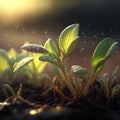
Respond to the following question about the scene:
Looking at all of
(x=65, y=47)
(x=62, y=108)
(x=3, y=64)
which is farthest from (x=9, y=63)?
(x=62, y=108)

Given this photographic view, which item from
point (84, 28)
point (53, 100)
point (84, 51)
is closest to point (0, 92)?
point (53, 100)

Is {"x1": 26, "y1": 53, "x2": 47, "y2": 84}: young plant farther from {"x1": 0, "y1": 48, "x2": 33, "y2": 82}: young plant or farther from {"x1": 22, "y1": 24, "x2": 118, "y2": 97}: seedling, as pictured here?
{"x1": 22, "y1": 24, "x2": 118, "y2": 97}: seedling

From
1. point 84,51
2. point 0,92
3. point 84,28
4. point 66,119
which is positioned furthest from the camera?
point 84,28

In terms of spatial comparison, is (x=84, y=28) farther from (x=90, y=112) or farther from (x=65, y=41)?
(x=90, y=112)

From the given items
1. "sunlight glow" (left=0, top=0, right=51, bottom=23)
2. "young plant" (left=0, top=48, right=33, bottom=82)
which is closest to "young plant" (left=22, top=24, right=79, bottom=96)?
"young plant" (left=0, top=48, right=33, bottom=82)

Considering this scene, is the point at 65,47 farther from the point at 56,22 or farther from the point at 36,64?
the point at 56,22

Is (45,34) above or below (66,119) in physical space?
above
